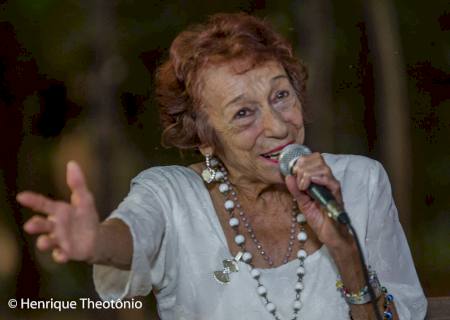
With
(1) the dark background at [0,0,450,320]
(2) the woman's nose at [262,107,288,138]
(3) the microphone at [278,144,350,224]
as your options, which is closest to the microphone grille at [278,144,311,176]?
(3) the microphone at [278,144,350,224]

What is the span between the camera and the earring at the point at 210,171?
9.73 ft

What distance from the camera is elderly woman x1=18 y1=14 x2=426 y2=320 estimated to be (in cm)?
273

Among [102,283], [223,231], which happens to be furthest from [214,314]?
[102,283]

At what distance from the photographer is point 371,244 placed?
2842mm

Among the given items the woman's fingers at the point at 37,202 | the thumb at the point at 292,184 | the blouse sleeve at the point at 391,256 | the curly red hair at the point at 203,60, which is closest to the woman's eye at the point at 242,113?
the curly red hair at the point at 203,60

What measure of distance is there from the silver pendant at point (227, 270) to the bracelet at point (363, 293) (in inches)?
12.4

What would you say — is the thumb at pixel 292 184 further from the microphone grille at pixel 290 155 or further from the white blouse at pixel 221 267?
the white blouse at pixel 221 267

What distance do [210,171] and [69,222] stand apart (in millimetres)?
930

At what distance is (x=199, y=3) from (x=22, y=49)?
87 cm

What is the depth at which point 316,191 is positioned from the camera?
2.28m

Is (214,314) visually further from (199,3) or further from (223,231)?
(199,3)

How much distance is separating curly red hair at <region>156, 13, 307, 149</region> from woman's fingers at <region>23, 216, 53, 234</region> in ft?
3.06

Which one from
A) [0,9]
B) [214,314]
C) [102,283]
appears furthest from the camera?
[0,9]

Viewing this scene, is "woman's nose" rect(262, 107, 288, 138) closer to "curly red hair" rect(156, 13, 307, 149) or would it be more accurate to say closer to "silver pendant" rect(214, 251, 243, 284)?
"curly red hair" rect(156, 13, 307, 149)
